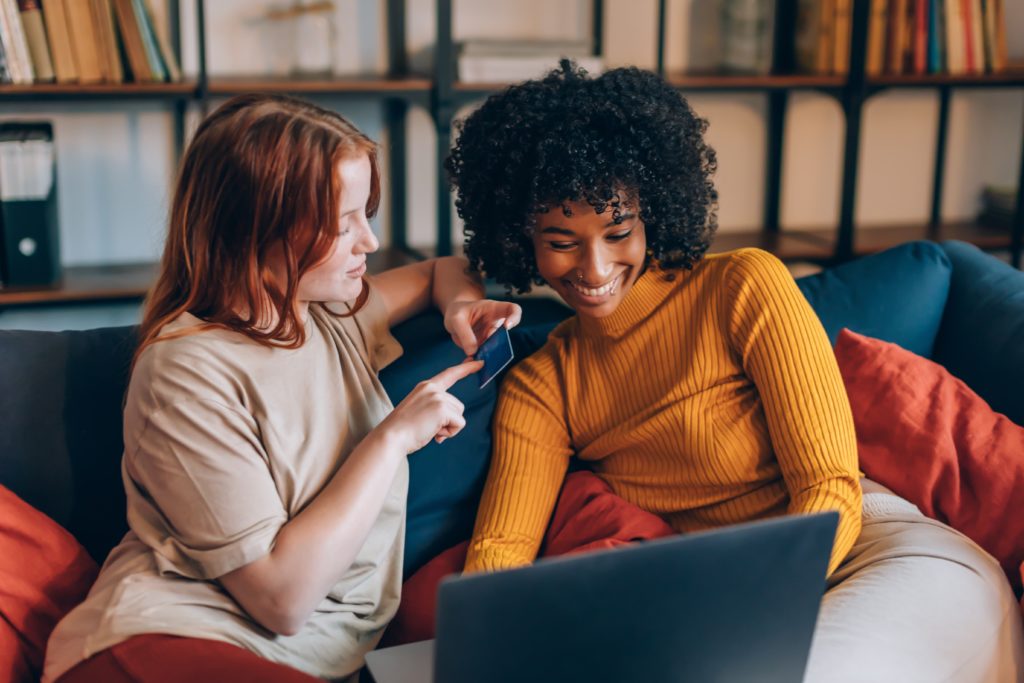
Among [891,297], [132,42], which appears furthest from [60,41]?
[891,297]

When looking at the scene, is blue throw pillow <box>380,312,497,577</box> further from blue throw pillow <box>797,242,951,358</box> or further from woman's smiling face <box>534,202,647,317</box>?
blue throw pillow <box>797,242,951,358</box>

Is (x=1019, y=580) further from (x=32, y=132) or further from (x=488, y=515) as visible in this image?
(x=32, y=132)

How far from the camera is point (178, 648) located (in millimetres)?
1145

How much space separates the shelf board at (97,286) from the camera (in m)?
2.54

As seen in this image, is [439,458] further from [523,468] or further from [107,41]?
[107,41]

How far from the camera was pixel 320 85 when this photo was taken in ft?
8.65

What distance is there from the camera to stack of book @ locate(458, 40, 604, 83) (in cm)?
275

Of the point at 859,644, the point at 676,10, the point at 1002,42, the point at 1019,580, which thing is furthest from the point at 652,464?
the point at 1002,42

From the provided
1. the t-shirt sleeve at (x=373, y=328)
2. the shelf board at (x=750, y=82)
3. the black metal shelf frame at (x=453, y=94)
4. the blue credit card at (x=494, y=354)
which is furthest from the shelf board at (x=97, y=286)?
the blue credit card at (x=494, y=354)

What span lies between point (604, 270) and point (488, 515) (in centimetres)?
36

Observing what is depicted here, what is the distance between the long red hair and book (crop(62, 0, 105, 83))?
1.44 m

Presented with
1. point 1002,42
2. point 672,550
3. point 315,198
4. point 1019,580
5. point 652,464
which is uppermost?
point 1002,42

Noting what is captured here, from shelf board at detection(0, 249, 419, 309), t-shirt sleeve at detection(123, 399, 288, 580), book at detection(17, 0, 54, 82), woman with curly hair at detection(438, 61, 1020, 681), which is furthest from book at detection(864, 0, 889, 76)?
t-shirt sleeve at detection(123, 399, 288, 580)

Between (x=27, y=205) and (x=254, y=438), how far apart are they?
1.60 meters
